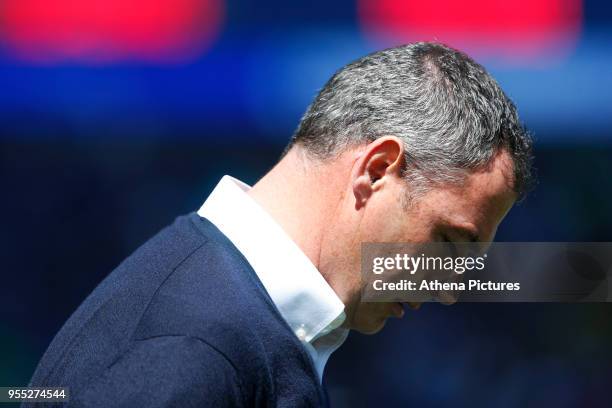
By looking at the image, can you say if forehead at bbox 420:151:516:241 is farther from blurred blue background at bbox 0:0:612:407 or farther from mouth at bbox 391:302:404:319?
blurred blue background at bbox 0:0:612:407

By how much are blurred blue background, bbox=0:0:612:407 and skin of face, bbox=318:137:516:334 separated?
65.3 inches

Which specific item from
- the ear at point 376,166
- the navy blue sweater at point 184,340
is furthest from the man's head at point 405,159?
the navy blue sweater at point 184,340

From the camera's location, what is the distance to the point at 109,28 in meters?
2.98

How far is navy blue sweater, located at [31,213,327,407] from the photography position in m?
1.10

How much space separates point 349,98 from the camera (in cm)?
146

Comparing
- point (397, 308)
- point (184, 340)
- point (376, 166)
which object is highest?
point (376, 166)

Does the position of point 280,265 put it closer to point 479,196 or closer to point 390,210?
point 390,210

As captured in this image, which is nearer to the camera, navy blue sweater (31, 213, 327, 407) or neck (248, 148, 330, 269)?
navy blue sweater (31, 213, 327, 407)

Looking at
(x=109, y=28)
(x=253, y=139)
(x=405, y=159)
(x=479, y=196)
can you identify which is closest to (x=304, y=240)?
(x=405, y=159)

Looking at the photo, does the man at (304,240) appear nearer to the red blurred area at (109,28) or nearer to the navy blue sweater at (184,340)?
the navy blue sweater at (184,340)

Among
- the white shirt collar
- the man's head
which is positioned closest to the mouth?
the man's head

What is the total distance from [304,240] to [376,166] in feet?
0.55

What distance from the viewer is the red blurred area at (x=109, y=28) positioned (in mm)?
2934

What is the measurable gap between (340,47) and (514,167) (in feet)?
5.44
